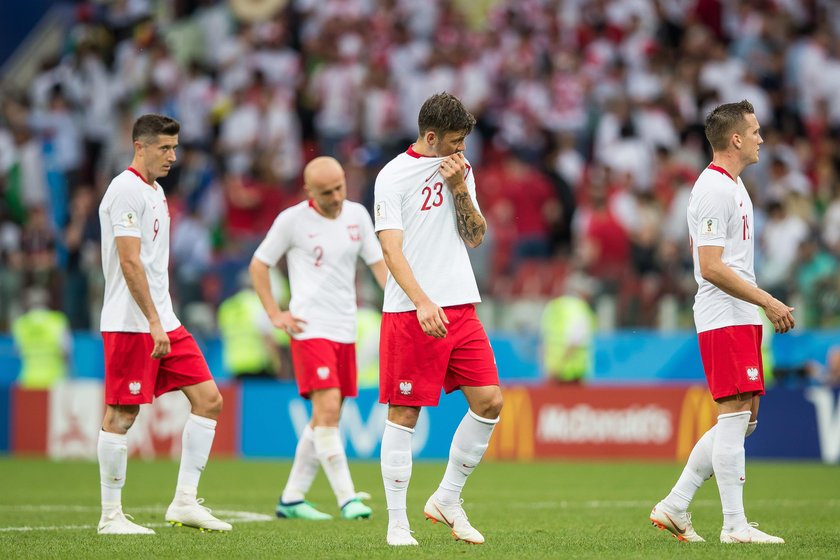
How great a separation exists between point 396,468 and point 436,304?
3.34 feet

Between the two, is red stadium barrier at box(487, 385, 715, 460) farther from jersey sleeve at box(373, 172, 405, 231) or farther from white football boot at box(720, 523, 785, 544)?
jersey sleeve at box(373, 172, 405, 231)

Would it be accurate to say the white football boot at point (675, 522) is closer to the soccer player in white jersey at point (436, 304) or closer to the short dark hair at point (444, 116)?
the soccer player in white jersey at point (436, 304)

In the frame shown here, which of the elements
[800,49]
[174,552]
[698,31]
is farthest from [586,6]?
[174,552]

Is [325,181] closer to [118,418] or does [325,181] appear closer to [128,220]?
[128,220]

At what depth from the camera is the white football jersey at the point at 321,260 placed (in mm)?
11117

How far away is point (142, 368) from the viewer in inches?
366

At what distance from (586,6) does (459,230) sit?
16.8m

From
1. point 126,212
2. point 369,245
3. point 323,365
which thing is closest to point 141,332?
point 126,212

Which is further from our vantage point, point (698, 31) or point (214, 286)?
point (698, 31)

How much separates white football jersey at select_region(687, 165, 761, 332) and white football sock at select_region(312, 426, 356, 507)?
3282 millimetres

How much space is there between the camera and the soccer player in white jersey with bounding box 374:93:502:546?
8.31 metres

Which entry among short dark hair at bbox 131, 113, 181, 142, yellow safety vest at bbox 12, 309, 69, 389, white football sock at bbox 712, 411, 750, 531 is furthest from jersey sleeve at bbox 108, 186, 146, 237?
yellow safety vest at bbox 12, 309, 69, 389

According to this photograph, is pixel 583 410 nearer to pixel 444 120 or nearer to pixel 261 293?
pixel 261 293

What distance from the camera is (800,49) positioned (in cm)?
2220
